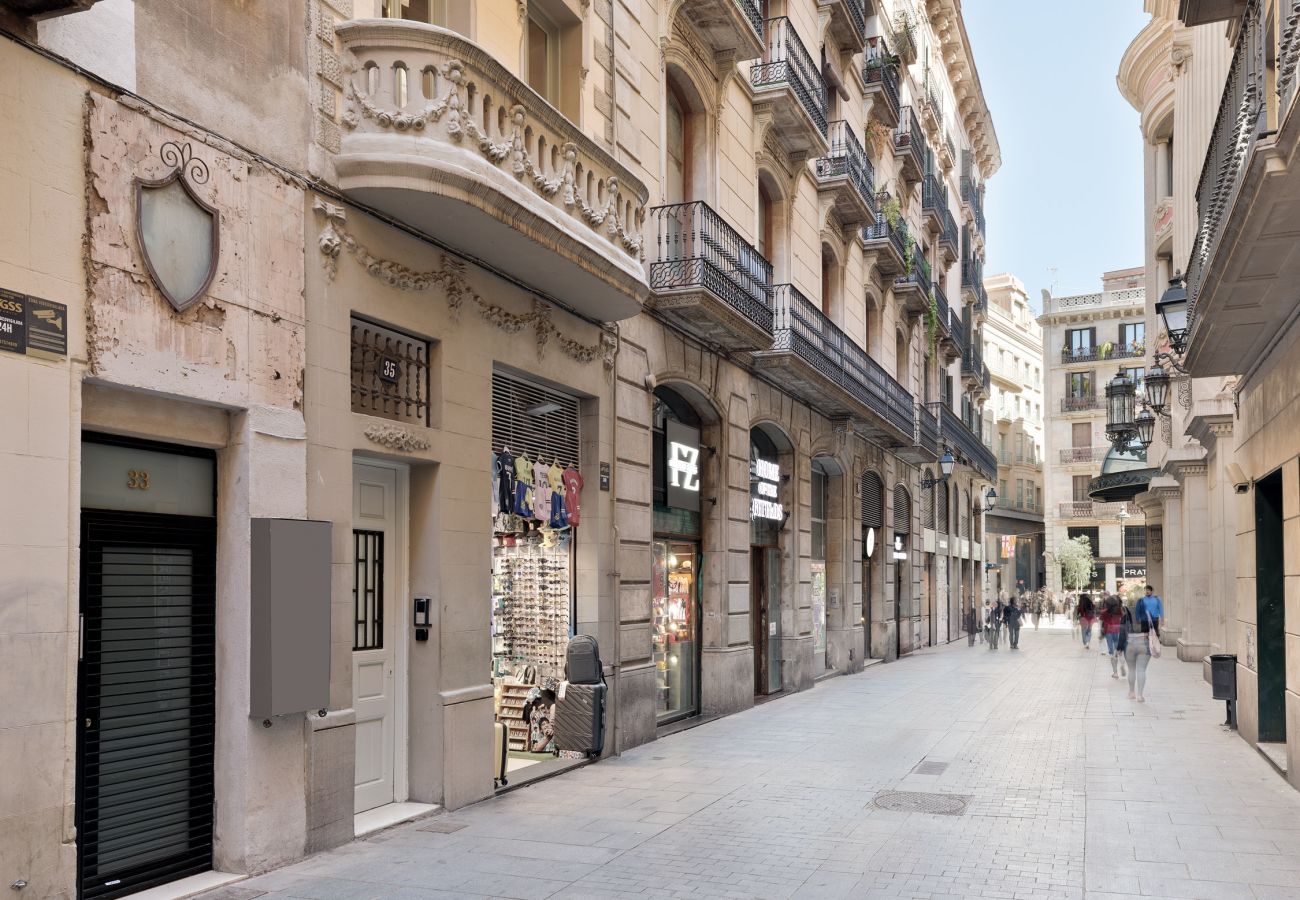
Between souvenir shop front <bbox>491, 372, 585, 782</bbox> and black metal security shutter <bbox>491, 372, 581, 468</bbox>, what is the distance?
1 centimetres

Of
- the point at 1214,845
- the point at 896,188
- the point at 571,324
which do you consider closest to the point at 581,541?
the point at 571,324

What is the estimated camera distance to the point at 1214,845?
8.74 m

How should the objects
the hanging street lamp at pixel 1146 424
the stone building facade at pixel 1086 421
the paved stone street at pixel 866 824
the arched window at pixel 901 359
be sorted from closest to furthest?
the paved stone street at pixel 866 824 → the hanging street lamp at pixel 1146 424 → the arched window at pixel 901 359 → the stone building facade at pixel 1086 421

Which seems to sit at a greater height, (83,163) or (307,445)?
(83,163)

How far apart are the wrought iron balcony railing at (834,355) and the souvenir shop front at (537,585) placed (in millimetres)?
5836

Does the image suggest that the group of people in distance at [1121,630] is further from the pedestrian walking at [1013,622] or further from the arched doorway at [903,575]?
the arched doorway at [903,575]

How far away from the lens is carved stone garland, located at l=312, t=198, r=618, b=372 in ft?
28.3

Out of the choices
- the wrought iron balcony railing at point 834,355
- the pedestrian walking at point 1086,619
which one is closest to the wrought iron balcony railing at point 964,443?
the pedestrian walking at point 1086,619

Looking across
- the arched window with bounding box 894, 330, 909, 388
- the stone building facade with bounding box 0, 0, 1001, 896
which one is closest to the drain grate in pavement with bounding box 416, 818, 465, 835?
the stone building facade with bounding box 0, 0, 1001, 896

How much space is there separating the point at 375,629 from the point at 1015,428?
198ft

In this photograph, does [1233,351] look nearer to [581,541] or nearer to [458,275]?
[581,541]

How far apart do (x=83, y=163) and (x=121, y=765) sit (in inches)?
141

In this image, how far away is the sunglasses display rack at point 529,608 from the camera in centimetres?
1221

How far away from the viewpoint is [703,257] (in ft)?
48.0
